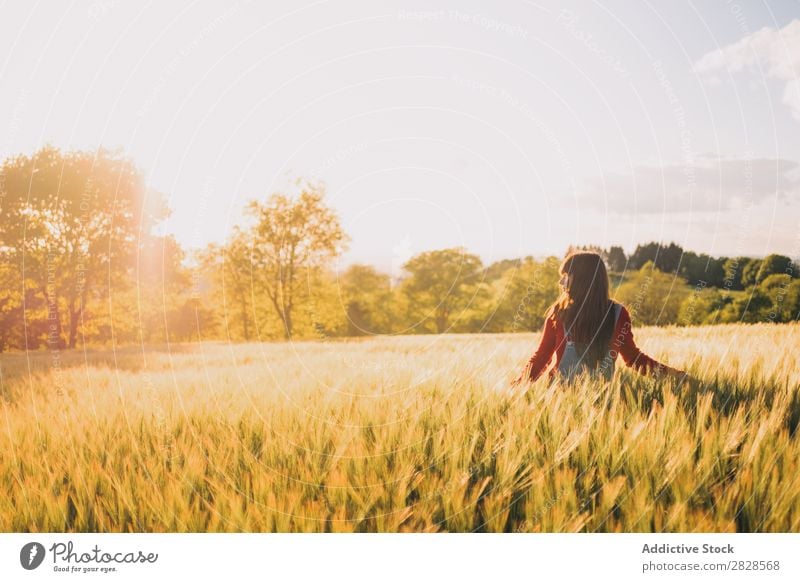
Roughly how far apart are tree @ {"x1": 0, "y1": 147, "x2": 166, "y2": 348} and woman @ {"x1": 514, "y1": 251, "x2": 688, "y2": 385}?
27.1 ft

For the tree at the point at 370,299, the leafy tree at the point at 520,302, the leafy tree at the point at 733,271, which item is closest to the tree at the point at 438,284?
the tree at the point at 370,299

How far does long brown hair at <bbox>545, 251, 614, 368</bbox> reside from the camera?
466 centimetres

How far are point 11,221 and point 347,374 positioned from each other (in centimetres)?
690

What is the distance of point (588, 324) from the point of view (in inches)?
184

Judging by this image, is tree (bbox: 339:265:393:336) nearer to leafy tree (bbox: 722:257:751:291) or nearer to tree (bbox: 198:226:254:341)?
tree (bbox: 198:226:254:341)

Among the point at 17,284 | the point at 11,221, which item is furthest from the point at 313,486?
the point at 17,284

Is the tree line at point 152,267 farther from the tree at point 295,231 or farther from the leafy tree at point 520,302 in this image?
the leafy tree at point 520,302

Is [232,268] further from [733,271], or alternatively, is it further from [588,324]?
[733,271]

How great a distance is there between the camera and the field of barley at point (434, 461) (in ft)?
10.3

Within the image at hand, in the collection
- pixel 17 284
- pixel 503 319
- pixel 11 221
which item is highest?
pixel 11 221

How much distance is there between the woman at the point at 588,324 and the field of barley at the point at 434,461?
1.24 feet

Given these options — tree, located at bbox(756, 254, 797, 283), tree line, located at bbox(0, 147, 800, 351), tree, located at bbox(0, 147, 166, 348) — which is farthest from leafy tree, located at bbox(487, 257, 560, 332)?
tree, located at bbox(0, 147, 166, 348)

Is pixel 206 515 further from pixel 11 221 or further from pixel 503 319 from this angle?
pixel 503 319
